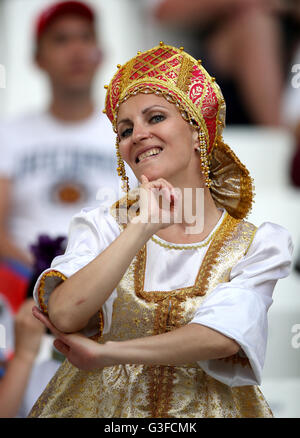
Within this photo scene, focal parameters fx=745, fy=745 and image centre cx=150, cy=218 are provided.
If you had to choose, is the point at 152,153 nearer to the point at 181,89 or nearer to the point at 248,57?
the point at 181,89

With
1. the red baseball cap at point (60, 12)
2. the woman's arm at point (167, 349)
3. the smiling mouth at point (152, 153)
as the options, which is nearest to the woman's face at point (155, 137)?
the smiling mouth at point (152, 153)

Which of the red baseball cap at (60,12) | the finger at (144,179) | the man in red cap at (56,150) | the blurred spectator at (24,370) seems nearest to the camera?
the finger at (144,179)

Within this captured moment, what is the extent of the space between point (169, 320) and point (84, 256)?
22 centimetres

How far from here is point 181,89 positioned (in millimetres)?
1612

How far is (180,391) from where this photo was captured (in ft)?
5.16

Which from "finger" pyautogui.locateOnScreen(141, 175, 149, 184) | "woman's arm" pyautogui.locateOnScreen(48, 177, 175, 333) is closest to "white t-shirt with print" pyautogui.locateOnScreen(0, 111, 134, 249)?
"finger" pyautogui.locateOnScreen(141, 175, 149, 184)

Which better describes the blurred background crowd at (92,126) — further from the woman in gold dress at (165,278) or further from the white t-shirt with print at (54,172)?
the woman in gold dress at (165,278)

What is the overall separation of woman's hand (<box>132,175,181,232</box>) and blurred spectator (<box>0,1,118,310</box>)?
1.71 meters

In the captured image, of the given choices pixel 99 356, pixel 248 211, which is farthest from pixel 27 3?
pixel 99 356

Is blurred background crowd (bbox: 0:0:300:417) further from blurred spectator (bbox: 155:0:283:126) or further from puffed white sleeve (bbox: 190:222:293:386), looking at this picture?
puffed white sleeve (bbox: 190:222:293:386)

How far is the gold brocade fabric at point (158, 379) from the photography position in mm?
1567

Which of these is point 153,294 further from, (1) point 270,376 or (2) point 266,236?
(1) point 270,376

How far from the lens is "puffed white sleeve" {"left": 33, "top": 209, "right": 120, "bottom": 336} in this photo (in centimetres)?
151

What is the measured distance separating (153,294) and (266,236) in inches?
10.8
